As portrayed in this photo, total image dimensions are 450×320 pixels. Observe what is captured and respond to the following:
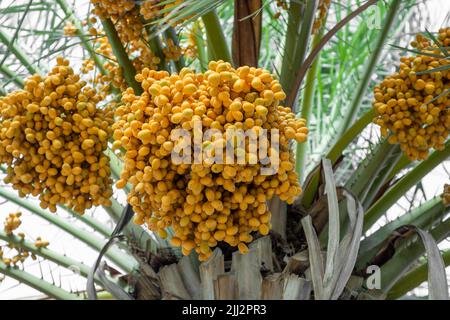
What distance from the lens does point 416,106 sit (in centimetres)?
104

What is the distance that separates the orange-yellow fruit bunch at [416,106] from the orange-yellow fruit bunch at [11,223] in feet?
2.89

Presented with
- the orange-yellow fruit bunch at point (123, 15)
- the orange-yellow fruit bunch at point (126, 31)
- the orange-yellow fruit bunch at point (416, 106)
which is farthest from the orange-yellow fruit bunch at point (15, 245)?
the orange-yellow fruit bunch at point (416, 106)

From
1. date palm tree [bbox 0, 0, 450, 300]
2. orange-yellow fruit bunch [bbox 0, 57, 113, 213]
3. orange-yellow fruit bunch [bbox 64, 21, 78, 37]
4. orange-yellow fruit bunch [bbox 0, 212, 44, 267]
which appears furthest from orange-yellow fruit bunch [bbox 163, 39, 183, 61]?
orange-yellow fruit bunch [bbox 0, 212, 44, 267]

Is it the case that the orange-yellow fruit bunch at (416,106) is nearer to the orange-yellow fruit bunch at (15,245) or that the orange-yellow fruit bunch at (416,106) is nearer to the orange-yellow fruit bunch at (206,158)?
the orange-yellow fruit bunch at (206,158)

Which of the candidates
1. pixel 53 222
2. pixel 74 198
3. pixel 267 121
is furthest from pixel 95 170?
pixel 53 222

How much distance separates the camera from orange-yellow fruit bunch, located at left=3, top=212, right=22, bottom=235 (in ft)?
4.60

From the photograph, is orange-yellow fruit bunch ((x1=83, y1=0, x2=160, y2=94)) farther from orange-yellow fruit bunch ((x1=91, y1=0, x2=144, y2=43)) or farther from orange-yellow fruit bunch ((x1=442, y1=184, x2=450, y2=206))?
orange-yellow fruit bunch ((x1=442, y1=184, x2=450, y2=206))

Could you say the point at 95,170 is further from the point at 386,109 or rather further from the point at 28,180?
the point at 386,109

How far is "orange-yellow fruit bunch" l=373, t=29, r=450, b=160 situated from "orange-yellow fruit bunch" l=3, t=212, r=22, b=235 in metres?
0.88

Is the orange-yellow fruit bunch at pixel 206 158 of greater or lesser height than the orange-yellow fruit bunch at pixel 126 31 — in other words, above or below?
below

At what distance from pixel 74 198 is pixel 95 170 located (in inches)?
2.6

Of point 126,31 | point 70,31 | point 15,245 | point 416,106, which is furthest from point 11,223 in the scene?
point 416,106

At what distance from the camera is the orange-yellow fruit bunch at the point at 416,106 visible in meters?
1.04

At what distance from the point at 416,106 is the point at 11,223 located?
97cm
